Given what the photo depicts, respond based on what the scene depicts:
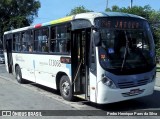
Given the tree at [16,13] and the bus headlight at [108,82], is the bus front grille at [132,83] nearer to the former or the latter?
the bus headlight at [108,82]

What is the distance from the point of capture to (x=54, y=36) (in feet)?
40.1

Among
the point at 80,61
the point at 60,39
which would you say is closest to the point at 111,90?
the point at 80,61

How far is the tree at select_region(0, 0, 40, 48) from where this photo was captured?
51272 mm

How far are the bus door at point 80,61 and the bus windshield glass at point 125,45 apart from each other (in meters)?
0.73

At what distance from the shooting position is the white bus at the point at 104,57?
943cm

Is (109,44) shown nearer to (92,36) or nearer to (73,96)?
(92,36)

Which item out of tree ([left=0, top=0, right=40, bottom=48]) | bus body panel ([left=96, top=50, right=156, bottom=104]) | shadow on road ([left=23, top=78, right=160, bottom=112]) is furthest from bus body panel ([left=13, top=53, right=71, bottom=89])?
tree ([left=0, top=0, right=40, bottom=48])

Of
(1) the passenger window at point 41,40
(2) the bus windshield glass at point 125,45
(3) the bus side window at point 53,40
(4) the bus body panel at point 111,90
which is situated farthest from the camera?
(1) the passenger window at point 41,40

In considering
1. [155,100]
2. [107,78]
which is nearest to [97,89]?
[107,78]

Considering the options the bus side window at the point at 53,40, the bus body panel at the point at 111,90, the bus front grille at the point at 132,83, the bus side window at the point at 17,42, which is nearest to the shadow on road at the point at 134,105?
the bus body panel at the point at 111,90

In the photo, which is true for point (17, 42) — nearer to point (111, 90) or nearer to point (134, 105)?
point (134, 105)

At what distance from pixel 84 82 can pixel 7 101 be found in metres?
2.71

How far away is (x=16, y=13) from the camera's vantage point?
54500 millimetres

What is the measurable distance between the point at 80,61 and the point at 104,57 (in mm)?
1440
